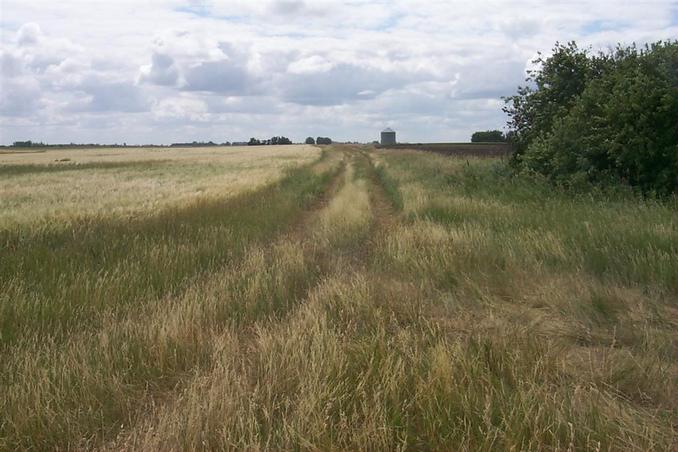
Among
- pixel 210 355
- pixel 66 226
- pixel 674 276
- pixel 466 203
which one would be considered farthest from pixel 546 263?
pixel 66 226

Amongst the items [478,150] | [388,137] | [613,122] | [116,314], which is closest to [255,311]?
[116,314]

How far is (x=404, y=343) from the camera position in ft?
13.8

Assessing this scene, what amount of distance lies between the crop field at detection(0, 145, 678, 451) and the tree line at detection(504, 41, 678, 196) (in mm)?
1863

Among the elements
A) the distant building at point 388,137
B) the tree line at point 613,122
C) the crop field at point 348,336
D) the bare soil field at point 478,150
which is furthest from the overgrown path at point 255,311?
the distant building at point 388,137

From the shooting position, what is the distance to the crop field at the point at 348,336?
10.6ft

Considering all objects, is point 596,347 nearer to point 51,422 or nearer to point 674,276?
point 674,276

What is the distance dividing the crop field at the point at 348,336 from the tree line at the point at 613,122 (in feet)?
6.11

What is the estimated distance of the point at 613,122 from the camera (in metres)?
11.9

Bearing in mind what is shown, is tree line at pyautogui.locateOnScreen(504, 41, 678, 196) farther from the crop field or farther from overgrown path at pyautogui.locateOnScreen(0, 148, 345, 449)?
overgrown path at pyautogui.locateOnScreen(0, 148, 345, 449)

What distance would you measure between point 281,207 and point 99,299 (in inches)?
376

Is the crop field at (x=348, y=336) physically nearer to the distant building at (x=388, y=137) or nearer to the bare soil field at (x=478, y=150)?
the bare soil field at (x=478, y=150)

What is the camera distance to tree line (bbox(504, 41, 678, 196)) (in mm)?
11078

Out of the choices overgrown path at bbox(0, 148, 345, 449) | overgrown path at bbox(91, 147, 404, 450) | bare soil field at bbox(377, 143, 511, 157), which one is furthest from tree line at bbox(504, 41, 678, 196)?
bare soil field at bbox(377, 143, 511, 157)

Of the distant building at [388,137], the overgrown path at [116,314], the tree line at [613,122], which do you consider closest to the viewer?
the overgrown path at [116,314]
